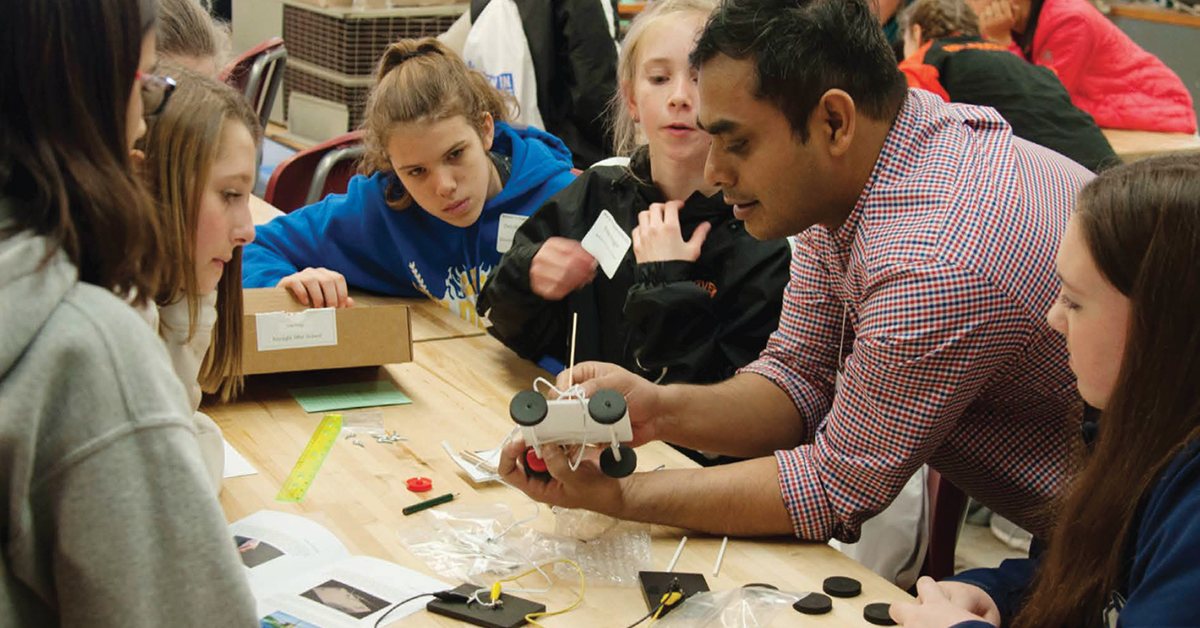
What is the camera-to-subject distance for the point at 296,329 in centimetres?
217

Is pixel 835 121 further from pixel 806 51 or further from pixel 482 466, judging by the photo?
pixel 482 466

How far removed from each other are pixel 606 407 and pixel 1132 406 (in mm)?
633

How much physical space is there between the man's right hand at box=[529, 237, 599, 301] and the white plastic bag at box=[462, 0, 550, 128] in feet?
6.39

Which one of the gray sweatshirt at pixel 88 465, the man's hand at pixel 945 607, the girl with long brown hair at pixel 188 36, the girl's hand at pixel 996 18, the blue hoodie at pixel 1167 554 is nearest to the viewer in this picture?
the gray sweatshirt at pixel 88 465

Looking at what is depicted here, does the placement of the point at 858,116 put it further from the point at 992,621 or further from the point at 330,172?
the point at 330,172

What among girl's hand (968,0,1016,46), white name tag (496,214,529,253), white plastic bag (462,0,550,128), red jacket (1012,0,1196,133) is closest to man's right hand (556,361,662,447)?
white name tag (496,214,529,253)

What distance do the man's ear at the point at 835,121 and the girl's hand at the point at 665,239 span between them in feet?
1.58

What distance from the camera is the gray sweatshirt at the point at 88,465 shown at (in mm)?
901

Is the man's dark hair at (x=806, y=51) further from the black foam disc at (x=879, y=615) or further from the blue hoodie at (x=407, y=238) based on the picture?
the blue hoodie at (x=407, y=238)

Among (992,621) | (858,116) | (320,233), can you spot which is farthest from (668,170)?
(992,621)

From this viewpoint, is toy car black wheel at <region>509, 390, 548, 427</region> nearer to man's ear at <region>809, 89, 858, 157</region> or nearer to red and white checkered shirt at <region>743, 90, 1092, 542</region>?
red and white checkered shirt at <region>743, 90, 1092, 542</region>

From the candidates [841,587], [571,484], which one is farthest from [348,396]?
[841,587]

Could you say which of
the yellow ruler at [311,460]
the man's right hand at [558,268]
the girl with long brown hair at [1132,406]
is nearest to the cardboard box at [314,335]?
the yellow ruler at [311,460]

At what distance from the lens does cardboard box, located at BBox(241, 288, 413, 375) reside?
2152 mm
